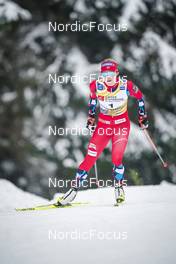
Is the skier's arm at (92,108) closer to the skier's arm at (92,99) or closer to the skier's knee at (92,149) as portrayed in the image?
the skier's arm at (92,99)

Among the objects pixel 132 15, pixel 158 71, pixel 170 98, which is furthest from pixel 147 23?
pixel 170 98

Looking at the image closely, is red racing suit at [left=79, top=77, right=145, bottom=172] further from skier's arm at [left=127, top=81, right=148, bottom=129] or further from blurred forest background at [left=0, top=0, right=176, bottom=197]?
blurred forest background at [left=0, top=0, right=176, bottom=197]

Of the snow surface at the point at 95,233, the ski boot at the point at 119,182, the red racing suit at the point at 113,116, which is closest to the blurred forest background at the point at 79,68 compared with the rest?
→ the ski boot at the point at 119,182

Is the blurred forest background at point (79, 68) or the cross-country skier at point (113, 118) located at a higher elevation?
the blurred forest background at point (79, 68)

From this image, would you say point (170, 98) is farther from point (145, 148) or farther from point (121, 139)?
point (121, 139)

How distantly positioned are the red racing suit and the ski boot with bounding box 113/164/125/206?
0.04 meters

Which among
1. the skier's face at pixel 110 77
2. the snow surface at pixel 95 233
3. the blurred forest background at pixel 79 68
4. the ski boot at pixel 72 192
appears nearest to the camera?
the snow surface at pixel 95 233

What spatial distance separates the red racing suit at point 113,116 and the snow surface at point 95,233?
0.41m

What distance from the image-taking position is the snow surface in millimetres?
2545

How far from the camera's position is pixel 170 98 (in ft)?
19.5

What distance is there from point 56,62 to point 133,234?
371 cm

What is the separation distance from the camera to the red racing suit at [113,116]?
3.41m

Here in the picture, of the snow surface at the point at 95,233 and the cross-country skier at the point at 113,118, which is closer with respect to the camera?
the snow surface at the point at 95,233

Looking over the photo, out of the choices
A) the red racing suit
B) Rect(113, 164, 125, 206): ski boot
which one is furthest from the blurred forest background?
the red racing suit
